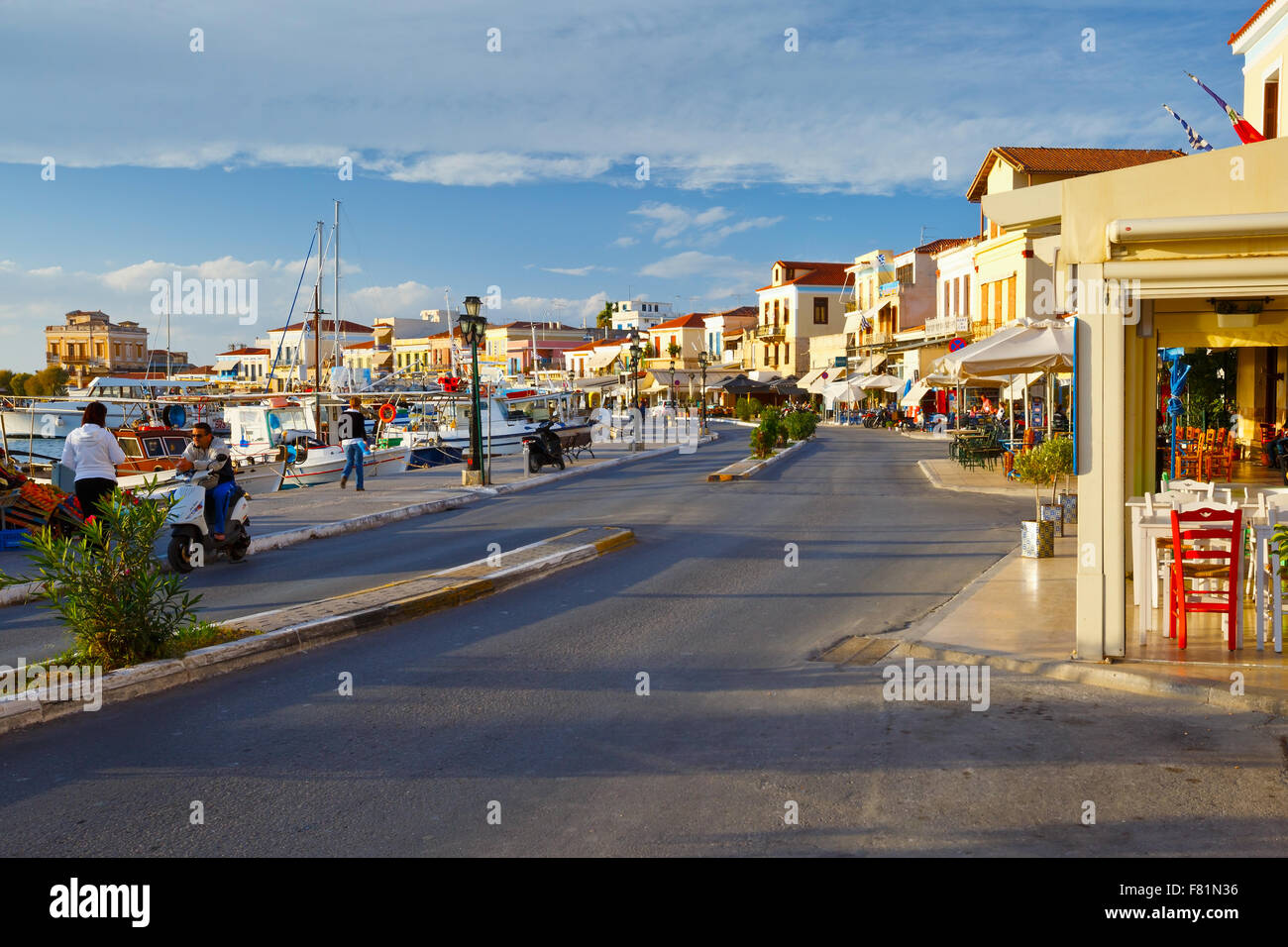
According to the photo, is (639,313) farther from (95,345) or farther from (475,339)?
(475,339)

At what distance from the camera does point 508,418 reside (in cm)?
4069

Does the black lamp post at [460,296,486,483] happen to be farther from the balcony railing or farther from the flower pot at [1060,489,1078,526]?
the balcony railing

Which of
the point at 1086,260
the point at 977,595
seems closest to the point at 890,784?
the point at 1086,260

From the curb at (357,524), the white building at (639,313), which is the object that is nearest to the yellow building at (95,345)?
the white building at (639,313)

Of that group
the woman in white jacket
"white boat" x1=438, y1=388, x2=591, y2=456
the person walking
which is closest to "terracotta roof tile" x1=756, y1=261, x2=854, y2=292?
"white boat" x1=438, y1=388, x2=591, y2=456

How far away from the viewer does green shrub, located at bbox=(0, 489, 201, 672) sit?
23.6 feet

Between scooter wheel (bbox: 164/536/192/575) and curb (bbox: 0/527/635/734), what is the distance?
9.86 feet

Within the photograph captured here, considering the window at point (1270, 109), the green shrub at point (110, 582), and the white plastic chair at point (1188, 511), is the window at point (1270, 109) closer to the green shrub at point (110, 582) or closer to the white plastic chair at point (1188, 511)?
the white plastic chair at point (1188, 511)

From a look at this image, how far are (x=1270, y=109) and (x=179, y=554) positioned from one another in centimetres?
1997

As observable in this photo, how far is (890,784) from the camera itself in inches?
214

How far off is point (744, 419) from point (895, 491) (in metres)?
51.5

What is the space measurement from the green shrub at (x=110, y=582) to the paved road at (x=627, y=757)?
0.59 metres

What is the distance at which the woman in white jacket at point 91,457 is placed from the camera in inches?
463
